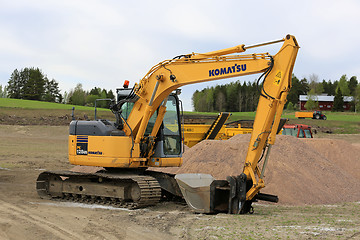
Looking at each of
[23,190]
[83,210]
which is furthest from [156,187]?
[23,190]

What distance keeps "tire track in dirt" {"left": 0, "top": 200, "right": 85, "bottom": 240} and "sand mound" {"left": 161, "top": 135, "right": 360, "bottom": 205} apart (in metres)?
6.30

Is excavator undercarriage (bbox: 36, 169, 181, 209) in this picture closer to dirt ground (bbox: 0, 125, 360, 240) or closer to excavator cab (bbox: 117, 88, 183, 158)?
dirt ground (bbox: 0, 125, 360, 240)

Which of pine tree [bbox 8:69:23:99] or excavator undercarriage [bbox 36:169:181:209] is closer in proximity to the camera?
excavator undercarriage [bbox 36:169:181:209]

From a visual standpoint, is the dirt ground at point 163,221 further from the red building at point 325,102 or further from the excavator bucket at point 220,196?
the red building at point 325,102

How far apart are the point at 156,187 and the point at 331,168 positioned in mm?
7669

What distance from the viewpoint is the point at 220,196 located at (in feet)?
30.7

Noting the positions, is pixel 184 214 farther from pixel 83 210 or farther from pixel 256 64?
pixel 256 64

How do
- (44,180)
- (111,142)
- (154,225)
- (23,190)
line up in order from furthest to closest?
(23,190) < (44,180) < (111,142) < (154,225)

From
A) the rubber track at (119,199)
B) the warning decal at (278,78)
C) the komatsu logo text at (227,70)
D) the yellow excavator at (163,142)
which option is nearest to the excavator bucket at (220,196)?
the yellow excavator at (163,142)

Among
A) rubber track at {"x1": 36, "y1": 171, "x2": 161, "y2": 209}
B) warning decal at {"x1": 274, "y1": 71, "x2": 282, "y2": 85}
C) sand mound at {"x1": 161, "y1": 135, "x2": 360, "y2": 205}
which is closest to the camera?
warning decal at {"x1": 274, "y1": 71, "x2": 282, "y2": 85}

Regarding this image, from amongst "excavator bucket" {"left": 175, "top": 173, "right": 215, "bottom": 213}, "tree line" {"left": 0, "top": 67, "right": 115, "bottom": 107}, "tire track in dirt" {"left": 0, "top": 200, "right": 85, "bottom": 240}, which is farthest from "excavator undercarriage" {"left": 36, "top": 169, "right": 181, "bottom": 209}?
"tree line" {"left": 0, "top": 67, "right": 115, "bottom": 107}

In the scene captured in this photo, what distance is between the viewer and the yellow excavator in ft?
29.0

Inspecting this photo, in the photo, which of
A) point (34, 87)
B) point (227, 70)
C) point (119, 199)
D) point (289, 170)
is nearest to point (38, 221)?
point (119, 199)

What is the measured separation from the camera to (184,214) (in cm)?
934
